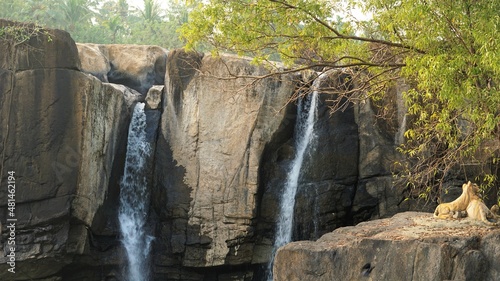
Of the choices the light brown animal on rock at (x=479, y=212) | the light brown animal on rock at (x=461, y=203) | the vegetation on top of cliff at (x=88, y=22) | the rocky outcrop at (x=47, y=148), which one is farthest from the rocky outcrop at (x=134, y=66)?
the light brown animal on rock at (x=479, y=212)

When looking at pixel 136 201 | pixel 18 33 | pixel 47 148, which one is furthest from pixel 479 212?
pixel 18 33

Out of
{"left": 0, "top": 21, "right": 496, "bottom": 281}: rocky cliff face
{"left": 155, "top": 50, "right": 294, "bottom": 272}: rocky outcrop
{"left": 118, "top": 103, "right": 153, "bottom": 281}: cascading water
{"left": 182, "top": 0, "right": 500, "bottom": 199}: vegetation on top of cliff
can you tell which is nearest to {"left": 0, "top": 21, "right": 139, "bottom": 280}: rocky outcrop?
{"left": 0, "top": 21, "right": 496, "bottom": 281}: rocky cliff face

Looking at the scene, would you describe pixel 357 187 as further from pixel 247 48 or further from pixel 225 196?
pixel 247 48

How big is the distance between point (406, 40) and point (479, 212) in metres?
2.84

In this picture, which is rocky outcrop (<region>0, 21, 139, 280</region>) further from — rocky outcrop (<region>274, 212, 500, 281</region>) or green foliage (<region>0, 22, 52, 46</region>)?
rocky outcrop (<region>274, 212, 500, 281</region>)

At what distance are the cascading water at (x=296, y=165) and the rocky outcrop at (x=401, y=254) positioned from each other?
593 cm

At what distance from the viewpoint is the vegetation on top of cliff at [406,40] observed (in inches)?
329

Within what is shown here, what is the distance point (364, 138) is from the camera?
1642cm

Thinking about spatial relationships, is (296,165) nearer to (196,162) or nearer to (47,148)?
(196,162)

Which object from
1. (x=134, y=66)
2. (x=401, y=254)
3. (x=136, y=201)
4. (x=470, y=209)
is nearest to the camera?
(x=401, y=254)

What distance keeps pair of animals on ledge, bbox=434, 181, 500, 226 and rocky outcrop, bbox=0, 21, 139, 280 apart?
8.39 meters

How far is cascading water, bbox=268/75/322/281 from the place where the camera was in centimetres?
1598

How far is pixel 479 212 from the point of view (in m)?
9.47

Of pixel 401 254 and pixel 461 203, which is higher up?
pixel 461 203
